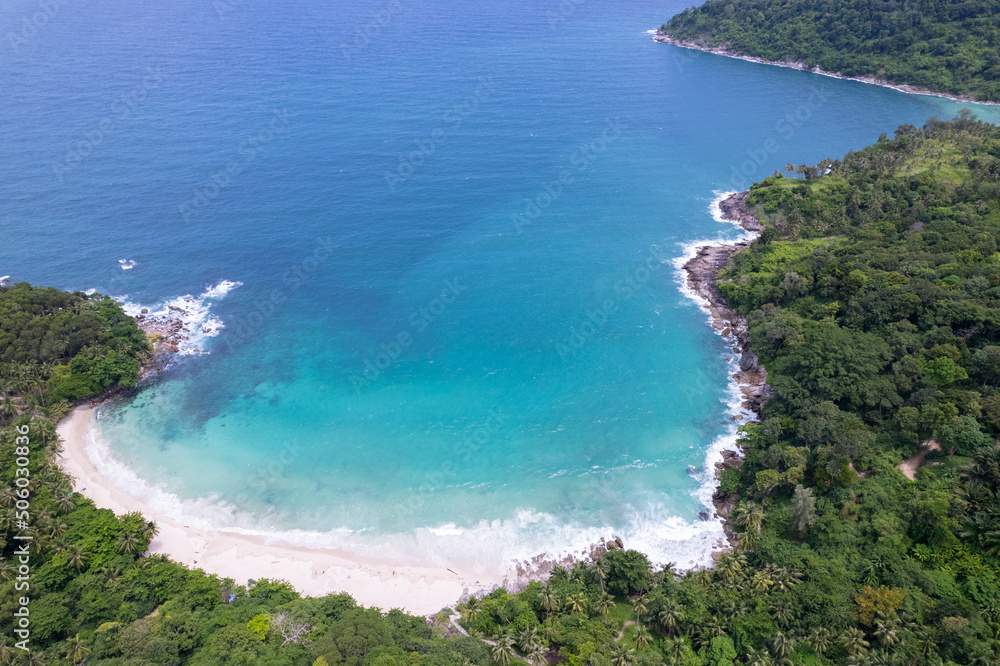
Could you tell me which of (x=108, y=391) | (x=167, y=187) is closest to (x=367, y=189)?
(x=167, y=187)

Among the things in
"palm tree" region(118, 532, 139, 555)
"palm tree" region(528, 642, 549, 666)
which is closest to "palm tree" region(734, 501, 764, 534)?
"palm tree" region(528, 642, 549, 666)

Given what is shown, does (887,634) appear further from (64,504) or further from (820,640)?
(64,504)

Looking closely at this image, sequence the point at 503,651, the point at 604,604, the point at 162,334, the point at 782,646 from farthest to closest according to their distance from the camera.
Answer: the point at 162,334, the point at 604,604, the point at 503,651, the point at 782,646

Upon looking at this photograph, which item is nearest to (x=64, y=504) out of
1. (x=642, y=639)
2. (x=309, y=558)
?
(x=309, y=558)

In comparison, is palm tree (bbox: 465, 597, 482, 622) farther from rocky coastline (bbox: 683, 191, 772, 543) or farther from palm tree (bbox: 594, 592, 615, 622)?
rocky coastline (bbox: 683, 191, 772, 543)

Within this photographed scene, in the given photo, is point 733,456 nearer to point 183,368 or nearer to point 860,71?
point 183,368

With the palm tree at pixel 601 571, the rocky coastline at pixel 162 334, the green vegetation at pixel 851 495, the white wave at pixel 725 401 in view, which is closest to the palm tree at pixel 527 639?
the green vegetation at pixel 851 495
